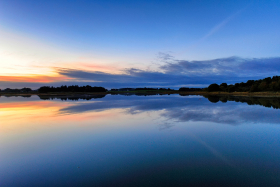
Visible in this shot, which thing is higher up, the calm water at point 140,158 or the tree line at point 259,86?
the tree line at point 259,86

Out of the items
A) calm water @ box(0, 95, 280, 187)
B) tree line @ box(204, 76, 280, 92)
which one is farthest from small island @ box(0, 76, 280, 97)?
calm water @ box(0, 95, 280, 187)

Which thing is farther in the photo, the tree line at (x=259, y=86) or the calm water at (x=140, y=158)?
Result: the tree line at (x=259, y=86)

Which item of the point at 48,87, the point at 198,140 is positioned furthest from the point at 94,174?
the point at 48,87

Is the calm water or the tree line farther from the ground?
the tree line

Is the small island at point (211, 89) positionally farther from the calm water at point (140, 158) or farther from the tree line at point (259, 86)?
the calm water at point (140, 158)

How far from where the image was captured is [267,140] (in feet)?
25.0

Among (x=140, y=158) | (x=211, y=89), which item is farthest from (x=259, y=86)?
(x=140, y=158)

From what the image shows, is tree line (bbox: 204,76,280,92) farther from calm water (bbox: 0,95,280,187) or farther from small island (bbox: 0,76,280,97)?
calm water (bbox: 0,95,280,187)

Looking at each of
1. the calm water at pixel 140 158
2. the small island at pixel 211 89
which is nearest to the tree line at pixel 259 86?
the small island at pixel 211 89

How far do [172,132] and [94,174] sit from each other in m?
5.49

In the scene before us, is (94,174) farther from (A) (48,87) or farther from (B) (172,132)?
(A) (48,87)

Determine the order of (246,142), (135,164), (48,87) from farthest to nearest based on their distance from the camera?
1. (48,87)
2. (246,142)
3. (135,164)

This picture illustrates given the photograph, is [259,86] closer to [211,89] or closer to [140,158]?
[211,89]

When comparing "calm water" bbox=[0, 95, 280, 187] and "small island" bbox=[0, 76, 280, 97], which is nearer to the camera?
"calm water" bbox=[0, 95, 280, 187]
